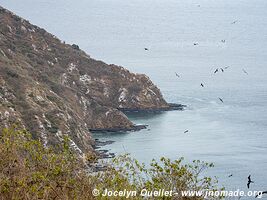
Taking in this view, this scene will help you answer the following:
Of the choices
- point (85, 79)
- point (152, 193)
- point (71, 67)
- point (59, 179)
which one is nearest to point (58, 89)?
point (85, 79)

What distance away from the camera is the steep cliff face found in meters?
116

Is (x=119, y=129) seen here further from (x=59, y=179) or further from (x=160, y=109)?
(x=59, y=179)

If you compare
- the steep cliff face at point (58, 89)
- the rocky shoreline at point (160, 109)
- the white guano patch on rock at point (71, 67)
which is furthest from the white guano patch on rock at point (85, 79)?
the rocky shoreline at point (160, 109)

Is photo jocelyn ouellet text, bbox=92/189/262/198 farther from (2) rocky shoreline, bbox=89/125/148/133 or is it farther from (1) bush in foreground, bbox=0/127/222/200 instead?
(2) rocky shoreline, bbox=89/125/148/133

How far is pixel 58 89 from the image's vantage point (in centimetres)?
14138

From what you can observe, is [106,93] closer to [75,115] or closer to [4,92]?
[75,115]

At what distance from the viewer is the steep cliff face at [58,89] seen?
116 metres

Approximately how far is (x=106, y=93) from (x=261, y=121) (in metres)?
45.3

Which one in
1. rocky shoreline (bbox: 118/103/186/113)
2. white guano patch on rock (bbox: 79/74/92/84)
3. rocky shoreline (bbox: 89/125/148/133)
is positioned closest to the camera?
rocky shoreline (bbox: 89/125/148/133)

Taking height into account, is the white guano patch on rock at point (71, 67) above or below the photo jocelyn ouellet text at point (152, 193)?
above

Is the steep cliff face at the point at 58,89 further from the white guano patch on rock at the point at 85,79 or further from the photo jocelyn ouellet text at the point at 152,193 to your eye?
the photo jocelyn ouellet text at the point at 152,193

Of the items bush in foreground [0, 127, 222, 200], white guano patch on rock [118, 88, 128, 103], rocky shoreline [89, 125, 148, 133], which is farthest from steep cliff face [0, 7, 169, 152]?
bush in foreground [0, 127, 222, 200]

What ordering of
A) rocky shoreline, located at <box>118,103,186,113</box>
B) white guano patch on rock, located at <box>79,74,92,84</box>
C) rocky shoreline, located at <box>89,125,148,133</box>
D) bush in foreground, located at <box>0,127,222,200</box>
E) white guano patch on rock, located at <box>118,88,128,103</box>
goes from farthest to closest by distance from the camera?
white guano patch on rock, located at <box>79,74,92,84</box>
white guano patch on rock, located at <box>118,88,128,103</box>
rocky shoreline, located at <box>118,103,186,113</box>
rocky shoreline, located at <box>89,125,148,133</box>
bush in foreground, located at <box>0,127,222,200</box>

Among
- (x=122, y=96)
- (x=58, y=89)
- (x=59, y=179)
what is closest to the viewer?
(x=59, y=179)
